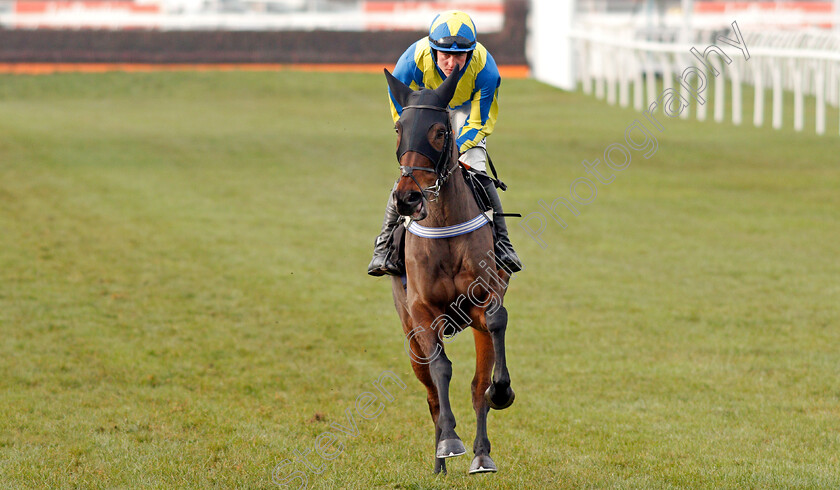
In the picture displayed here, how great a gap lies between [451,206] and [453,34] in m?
0.97

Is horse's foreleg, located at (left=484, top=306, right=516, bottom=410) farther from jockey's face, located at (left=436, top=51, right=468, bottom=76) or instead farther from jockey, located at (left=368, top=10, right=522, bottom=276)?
jockey's face, located at (left=436, top=51, right=468, bottom=76)

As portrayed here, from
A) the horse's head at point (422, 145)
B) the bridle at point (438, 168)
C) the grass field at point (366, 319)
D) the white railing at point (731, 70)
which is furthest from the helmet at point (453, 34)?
the white railing at point (731, 70)

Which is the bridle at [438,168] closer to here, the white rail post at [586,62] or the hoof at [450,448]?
the hoof at [450,448]

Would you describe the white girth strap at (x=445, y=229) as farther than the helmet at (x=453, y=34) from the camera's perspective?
No

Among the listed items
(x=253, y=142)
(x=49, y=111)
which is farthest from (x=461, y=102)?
(x=49, y=111)

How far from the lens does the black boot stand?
6164 mm

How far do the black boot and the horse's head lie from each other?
72cm

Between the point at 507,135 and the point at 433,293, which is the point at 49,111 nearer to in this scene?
the point at 507,135

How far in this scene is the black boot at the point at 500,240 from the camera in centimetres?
616

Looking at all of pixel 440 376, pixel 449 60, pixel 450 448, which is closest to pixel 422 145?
pixel 449 60

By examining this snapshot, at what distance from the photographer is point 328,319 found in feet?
35.6

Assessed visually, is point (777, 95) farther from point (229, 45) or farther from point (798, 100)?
point (229, 45)

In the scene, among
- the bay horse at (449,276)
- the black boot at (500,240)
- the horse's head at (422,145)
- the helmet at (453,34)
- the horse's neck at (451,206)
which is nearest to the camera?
the horse's head at (422,145)

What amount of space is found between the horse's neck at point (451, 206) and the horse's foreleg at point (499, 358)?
0.54 m
